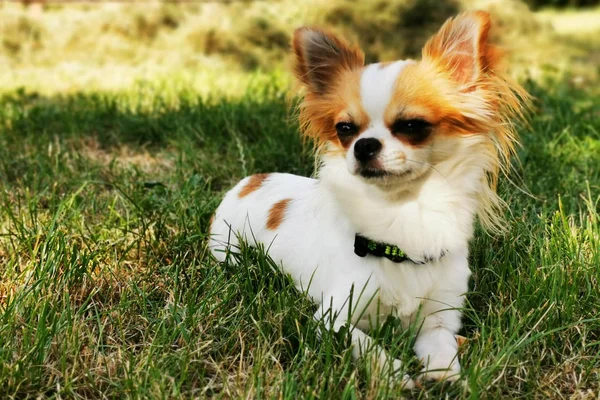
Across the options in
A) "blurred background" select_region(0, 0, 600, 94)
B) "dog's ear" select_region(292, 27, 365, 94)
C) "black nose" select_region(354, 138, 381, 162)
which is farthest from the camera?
"blurred background" select_region(0, 0, 600, 94)

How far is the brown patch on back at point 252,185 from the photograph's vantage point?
2.81 m

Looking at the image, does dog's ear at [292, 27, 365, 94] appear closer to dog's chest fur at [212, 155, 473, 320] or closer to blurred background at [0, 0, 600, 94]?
dog's chest fur at [212, 155, 473, 320]

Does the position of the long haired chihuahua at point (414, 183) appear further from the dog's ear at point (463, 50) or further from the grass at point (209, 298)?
the grass at point (209, 298)

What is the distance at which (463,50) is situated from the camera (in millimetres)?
2168

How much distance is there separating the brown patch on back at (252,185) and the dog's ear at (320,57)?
1.94 ft

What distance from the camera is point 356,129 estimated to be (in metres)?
2.14

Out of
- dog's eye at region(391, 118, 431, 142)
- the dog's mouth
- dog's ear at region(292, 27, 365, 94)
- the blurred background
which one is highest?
dog's ear at region(292, 27, 365, 94)

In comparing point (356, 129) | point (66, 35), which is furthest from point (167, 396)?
point (66, 35)

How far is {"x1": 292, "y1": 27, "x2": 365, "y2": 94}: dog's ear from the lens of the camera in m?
2.35

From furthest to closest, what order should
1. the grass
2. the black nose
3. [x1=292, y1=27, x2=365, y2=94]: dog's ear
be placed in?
[x1=292, y1=27, x2=365, y2=94]: dog's ear → the black nose → the grass

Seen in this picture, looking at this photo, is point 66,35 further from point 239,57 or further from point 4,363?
point 4,363

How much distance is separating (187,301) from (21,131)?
2.58 m

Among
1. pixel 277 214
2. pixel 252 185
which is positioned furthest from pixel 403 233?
pixel 252 185

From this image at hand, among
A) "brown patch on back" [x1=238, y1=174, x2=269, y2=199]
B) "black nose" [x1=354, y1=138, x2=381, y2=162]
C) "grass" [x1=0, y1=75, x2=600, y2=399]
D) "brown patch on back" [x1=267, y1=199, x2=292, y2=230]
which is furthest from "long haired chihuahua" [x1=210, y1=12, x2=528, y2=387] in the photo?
"brown patch on back" [x1=238, y1=174, x2=269, y2=199]
